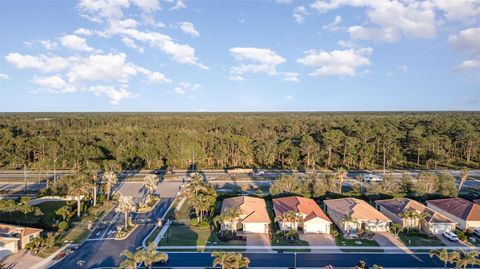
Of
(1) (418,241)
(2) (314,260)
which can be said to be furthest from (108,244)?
(1) (418,241)

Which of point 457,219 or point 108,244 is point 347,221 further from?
point 108,244

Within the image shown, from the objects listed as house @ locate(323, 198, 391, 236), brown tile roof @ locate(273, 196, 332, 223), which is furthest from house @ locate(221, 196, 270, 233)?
house @ locate(323, 198, 391, 236)

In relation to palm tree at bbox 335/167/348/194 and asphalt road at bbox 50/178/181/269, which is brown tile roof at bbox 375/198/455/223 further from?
asphalt road at bbox 50/178/181/269

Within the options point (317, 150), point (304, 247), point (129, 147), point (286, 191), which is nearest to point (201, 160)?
point (129, 147)

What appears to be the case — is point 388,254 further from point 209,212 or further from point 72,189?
point 72,189

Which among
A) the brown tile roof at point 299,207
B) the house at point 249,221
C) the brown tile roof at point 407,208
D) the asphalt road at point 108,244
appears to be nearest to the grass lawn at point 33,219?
the asphalt road at point 108,244

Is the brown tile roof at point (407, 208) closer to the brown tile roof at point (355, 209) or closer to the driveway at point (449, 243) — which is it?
the driveway at point (449, 243)
